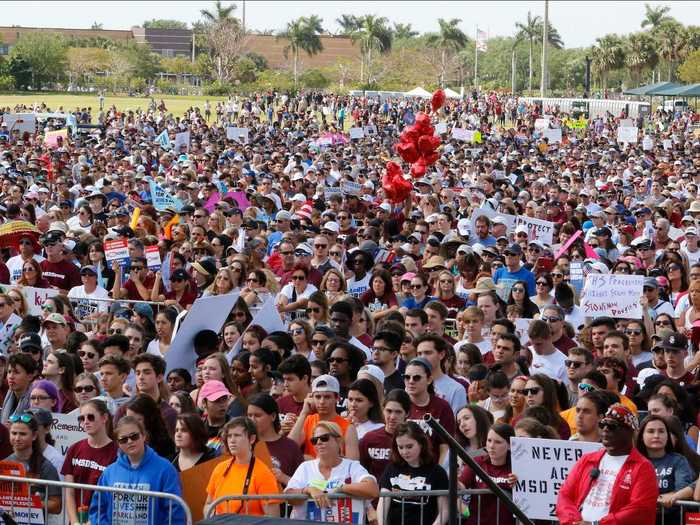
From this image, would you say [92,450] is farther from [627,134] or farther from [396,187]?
[627,134]

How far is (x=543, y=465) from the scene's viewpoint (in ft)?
24.3

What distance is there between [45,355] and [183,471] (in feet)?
11.8

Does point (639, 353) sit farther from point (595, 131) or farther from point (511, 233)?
point (595, 131)

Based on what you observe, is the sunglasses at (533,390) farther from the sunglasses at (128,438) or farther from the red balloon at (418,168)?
the red balloon at (418,168)

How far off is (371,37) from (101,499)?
117 meters

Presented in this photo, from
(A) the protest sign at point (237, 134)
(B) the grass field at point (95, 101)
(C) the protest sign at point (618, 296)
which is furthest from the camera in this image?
(B) the grass field at point (95, 101)

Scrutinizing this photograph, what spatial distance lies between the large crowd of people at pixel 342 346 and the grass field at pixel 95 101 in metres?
58.5

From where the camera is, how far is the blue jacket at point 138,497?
7.22 metres

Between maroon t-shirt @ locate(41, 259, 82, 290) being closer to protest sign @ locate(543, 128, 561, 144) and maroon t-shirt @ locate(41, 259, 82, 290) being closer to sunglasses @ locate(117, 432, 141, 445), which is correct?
sunglasses @ locate(117, 432, 141, 445)

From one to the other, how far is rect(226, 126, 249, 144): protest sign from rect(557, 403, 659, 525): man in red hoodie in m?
34.0

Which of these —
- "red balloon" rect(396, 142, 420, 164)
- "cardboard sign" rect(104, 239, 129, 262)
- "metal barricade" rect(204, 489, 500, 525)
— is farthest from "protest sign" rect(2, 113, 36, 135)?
"metal barricade" rect(204, 489, 500, 525)

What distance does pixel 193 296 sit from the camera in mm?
13609

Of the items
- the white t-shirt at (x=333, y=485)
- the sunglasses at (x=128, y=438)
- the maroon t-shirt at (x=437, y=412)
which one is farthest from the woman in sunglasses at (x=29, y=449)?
the maroon t-shirt at (x=437, y=412)

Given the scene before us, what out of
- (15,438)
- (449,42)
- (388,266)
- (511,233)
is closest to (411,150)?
(511,233)
